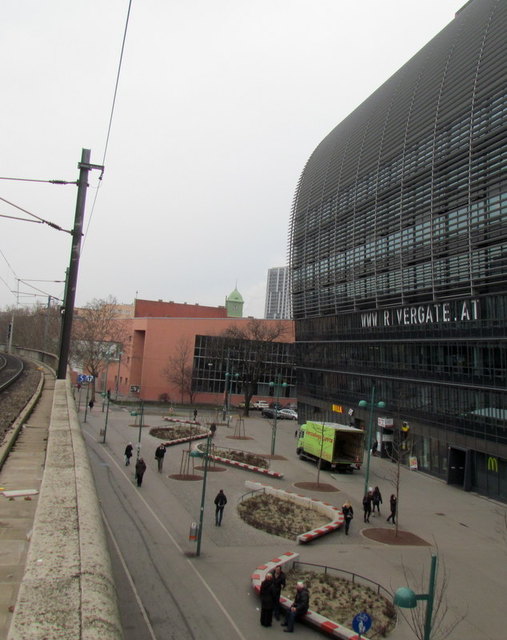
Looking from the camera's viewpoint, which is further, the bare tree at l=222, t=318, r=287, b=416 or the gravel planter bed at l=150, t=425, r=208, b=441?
the bare tree at l=222, t=318, r=287, b=416

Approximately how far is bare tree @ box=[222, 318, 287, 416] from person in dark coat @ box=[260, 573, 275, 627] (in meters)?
55.5

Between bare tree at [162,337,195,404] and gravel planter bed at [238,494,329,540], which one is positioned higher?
bare tree at [162,337,195,404]

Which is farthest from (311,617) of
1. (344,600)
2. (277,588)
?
(344,600)

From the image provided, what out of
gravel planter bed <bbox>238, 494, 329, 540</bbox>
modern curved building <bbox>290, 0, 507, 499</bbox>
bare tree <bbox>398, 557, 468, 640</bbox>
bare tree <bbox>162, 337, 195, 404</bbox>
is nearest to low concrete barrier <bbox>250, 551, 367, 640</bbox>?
bare tree <bbox>398, 557, 468, 640</bbox>

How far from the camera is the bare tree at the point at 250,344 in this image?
7019cm

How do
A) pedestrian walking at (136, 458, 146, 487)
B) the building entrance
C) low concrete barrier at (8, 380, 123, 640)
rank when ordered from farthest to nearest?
1. the building entrance
2. pedestrian walking at (136, 458, 146, 487)
3. low concrete barrier at (8, 380, 123, 640)

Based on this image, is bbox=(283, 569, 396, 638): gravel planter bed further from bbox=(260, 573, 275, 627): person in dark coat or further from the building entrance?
the building entrance

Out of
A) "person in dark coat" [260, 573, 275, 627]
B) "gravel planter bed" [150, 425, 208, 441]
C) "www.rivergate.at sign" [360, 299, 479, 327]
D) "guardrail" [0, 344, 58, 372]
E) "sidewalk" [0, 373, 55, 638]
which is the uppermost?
"www.rivergate.at sign" [360, 299, 479, 327]

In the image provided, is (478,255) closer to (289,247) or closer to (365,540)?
(365,540)

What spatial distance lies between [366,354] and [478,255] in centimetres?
1567

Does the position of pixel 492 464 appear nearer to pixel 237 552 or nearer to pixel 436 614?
pixel 237 552

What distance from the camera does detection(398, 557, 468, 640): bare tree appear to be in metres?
11.0

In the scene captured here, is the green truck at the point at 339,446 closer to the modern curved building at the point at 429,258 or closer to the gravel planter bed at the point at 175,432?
the modern curved building at the point at 429,258

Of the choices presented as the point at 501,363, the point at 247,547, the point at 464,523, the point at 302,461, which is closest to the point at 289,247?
the point at 302,461
